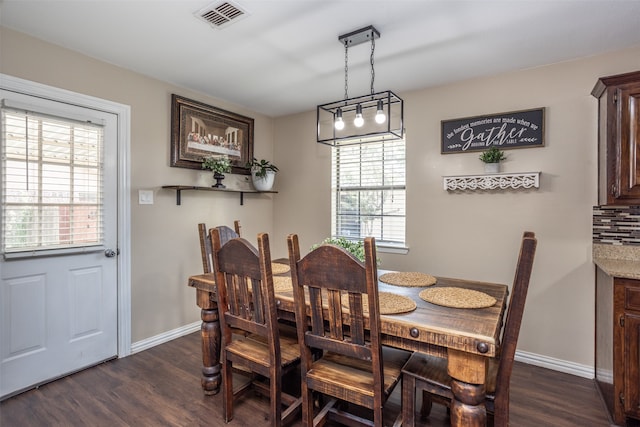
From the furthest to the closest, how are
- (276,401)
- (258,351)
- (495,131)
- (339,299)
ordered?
(495,131) < (258,351) < (276,401) < (339,299)

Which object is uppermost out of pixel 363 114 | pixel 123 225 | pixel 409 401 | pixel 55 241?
pixel 363 114

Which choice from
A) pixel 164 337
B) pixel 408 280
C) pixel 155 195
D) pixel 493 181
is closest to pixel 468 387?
pixel 408 280

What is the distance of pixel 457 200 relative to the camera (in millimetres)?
3055

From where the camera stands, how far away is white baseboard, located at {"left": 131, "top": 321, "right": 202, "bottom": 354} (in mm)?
2910

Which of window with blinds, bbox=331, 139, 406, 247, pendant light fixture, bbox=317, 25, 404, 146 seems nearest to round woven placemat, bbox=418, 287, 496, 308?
pendant light fixture, bbox=317, 25, 404, 146

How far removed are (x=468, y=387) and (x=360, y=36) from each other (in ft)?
7.14

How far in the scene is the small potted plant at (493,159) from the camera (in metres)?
2.78

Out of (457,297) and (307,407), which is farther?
(457,297)

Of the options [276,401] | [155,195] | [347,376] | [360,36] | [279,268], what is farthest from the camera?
[155,195]

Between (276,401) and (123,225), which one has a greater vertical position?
(123,225)

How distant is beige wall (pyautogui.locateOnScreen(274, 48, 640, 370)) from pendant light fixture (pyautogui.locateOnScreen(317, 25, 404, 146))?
31 cm

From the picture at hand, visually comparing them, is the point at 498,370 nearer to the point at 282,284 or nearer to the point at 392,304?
the point at 392,304

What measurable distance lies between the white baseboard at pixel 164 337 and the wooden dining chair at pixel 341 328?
2003mm

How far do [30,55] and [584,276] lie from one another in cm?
448
